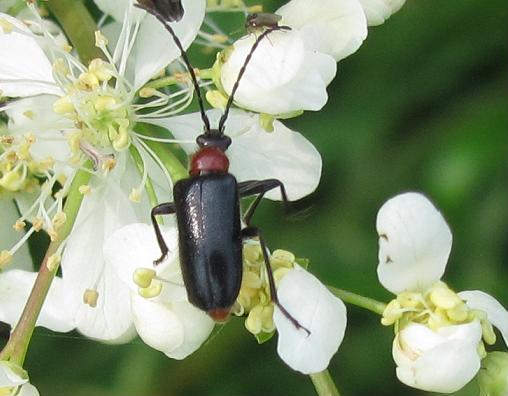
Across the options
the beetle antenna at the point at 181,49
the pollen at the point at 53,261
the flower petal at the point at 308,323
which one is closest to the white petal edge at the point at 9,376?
the pollen at the point at 53,261

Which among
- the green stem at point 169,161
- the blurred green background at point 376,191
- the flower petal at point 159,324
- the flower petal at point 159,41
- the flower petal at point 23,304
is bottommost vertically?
the blurred green background at point 376,191

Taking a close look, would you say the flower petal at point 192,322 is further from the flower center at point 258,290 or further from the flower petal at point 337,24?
the flower petal at point 337,24

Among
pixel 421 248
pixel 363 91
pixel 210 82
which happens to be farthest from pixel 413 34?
pixel 421 248

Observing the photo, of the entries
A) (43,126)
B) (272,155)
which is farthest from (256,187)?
(43,126)

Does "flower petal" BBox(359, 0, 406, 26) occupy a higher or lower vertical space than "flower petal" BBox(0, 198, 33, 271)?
higher

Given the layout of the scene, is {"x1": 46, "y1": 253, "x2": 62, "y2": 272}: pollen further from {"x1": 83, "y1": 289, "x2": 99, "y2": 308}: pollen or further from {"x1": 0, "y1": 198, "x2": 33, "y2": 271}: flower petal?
{"x1": 0, "y1": 198, "x2": 33, "y2": 271}: flower petal

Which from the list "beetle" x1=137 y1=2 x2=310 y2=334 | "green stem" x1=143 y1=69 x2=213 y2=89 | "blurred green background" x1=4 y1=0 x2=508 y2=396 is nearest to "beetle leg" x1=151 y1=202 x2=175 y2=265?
→ "beetle" x1=137 y1=2 x2=310 y2=334
